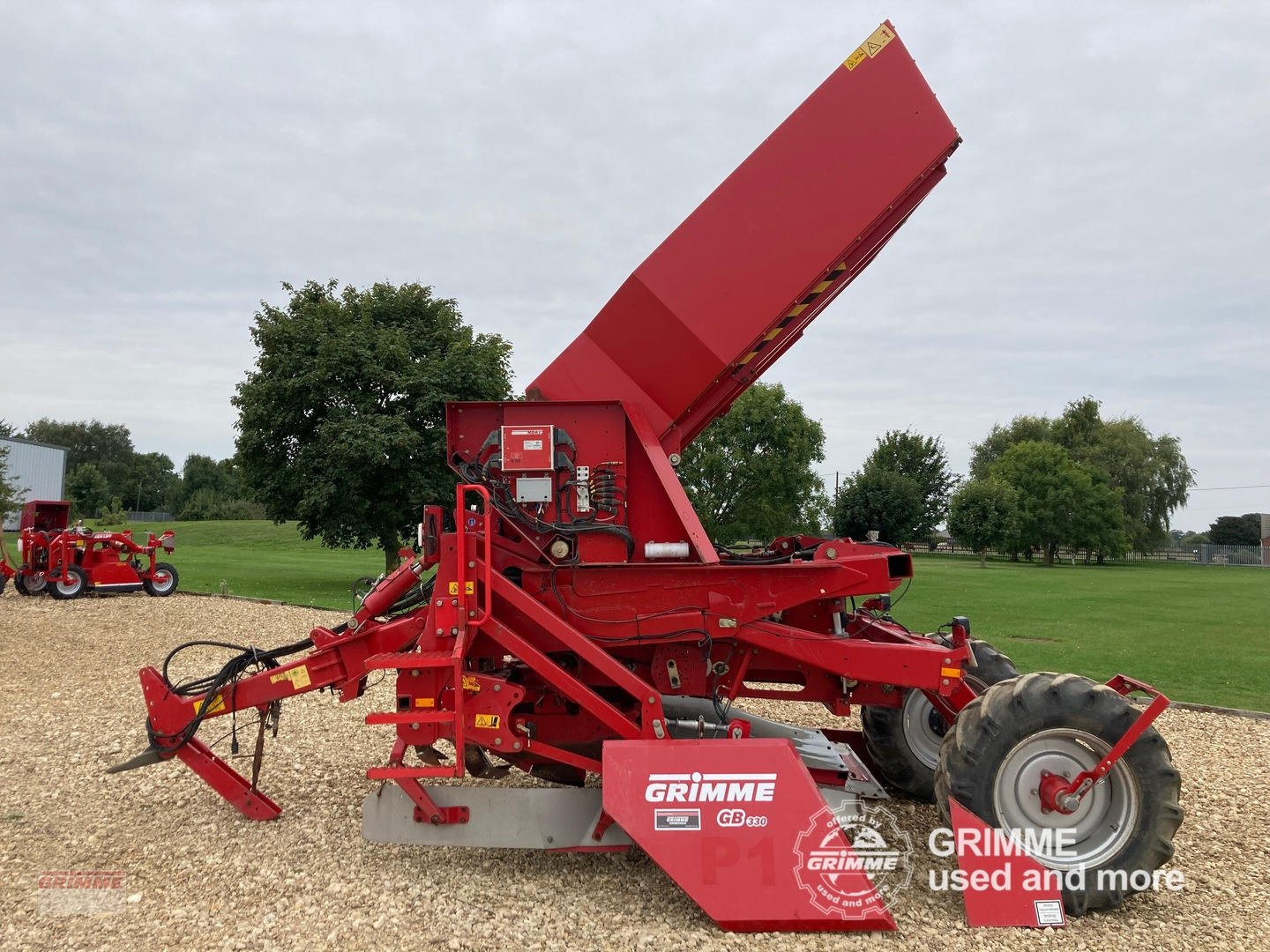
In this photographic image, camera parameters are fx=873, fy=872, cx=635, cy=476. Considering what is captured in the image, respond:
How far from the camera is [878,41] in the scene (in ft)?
16.9

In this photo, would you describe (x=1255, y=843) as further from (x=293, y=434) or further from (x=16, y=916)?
(x=293, y=434)

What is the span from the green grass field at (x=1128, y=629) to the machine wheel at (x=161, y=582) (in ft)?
49.8

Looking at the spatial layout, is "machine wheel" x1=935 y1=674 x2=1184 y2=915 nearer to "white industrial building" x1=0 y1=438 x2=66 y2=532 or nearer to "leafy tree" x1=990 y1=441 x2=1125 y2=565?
"leafy tree" x1=990 y1=441 x2=1125 y2=565

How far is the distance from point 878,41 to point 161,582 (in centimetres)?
1838

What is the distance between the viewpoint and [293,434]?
21.8 m

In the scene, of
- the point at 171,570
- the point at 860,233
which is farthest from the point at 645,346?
the point at 171,570

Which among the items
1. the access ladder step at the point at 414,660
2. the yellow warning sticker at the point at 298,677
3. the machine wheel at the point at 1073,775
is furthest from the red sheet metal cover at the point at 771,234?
A: the machine wheel at the point at 1073,775

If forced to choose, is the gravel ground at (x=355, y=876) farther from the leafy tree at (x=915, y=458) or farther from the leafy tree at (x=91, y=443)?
the leafy tree at (x=91, y=443)

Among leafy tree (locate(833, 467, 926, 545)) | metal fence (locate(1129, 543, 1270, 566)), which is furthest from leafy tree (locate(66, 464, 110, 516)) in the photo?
metal fence (locate(1129, 543, 1270, 566))

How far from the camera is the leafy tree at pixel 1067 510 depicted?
2500 inches

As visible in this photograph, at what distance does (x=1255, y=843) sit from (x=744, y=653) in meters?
3.43

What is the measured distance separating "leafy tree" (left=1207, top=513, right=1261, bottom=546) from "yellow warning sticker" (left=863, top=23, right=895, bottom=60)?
106 metres

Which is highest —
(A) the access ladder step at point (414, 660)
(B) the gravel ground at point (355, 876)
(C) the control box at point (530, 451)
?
(C) the control box at point (530, 451)

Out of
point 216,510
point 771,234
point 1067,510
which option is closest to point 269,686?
point 771,234
